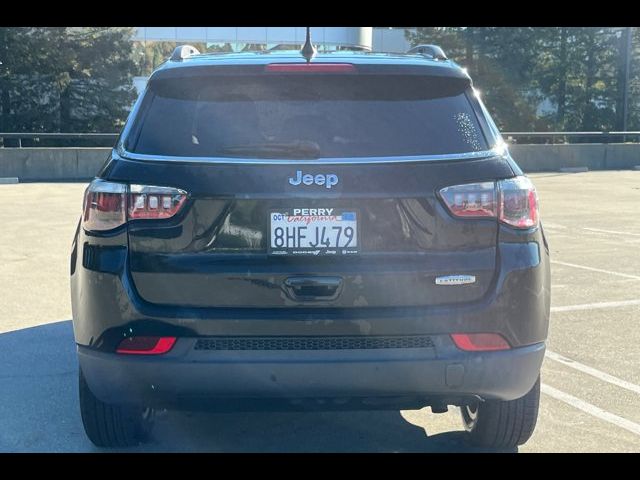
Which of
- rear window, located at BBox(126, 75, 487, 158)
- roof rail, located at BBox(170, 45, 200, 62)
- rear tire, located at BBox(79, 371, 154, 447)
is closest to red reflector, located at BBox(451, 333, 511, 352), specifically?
rear window, located at BBox(126, 75, 487, 158)

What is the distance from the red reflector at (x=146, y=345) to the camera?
3279mm

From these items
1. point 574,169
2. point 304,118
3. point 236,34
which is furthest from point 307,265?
point 236,34

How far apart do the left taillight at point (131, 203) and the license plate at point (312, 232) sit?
1.27 feet

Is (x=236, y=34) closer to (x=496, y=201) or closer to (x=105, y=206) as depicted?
(x=105, y=206)

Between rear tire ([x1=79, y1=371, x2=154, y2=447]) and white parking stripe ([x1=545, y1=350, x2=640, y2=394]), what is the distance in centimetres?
280

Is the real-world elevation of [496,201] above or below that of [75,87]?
above

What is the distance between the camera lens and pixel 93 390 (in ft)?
11.4

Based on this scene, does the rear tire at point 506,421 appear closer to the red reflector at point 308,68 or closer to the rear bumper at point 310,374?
the rear bumper at point 310,374

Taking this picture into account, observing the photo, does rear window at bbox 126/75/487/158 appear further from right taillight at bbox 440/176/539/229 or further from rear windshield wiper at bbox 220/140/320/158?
right taillight at bbox 440/176/539/229

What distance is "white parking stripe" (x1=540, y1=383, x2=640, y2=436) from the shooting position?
173 inches

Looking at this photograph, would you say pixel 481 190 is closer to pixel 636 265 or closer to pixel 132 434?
pixel 132 434

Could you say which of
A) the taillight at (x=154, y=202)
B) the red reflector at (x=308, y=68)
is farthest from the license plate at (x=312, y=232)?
the red reflector at (x=308, y=68)

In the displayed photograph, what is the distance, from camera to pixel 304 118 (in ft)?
11.3

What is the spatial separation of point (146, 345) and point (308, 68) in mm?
1290
